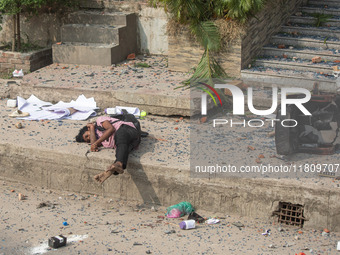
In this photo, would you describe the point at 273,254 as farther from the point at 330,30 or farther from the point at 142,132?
the point at 330,30

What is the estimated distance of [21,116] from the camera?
28.6 feet

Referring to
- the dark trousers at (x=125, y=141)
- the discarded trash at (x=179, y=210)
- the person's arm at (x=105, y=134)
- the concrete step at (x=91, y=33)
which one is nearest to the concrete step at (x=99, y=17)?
the concrete step at (x=91, y=33)

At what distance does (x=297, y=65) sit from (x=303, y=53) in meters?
0.42

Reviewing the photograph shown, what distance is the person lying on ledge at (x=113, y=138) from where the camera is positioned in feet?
22.7

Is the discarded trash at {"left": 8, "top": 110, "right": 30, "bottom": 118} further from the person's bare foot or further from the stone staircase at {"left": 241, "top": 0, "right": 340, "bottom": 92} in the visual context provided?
the stone staircase at {"left": 241, "top": 0, "right": 340, "bottom": 92}

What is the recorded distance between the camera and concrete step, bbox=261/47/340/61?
379 inches

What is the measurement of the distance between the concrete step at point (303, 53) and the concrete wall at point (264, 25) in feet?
0.61

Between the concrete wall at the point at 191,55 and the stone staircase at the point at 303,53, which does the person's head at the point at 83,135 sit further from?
the stone staircase at the point at 303,53

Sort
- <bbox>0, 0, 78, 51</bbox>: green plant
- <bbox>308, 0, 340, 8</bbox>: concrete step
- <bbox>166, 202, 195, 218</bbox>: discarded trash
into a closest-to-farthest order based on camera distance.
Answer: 1. <bbox>166, 202, 195, 218</bbox>: discarded trash
2. <bbox>0, 0, 78, 51</bbox>: green plant
3. <bbox>308, 0, 340, 8</bbox>: concrete step

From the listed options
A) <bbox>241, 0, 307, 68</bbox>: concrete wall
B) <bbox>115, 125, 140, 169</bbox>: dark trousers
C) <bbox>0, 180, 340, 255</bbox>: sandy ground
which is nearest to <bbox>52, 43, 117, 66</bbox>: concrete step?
<bbox>241, 0, 307, 68</bbox>: concrete wall

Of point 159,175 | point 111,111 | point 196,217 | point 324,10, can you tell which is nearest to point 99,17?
point 111,111

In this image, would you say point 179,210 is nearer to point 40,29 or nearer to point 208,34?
point 208,34

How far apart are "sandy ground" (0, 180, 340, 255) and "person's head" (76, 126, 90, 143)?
0.79m

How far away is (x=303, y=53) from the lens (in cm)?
979
